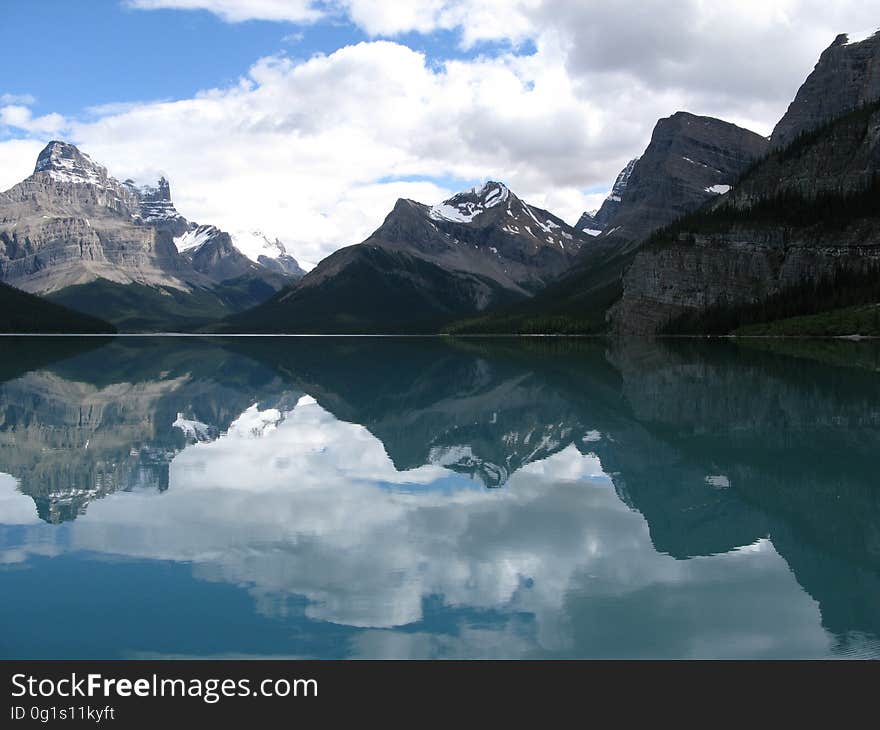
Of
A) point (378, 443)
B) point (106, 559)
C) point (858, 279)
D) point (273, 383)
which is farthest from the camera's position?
point (858, 279)

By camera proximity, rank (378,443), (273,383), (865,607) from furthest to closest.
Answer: (273,383), (378,443), (865,607)

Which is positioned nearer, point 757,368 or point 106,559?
point 106,559

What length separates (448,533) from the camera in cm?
2112

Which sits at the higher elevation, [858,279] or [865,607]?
[858,279]

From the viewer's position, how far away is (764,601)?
15484 millimetres

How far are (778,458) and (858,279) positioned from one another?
177492mm

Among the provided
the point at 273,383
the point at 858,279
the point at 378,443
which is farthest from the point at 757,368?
the point at 858,279

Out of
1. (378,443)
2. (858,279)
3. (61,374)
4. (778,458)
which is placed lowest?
(778,458)

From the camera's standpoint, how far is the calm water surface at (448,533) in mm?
14031

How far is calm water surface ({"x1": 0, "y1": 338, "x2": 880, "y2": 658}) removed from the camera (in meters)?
14.0
